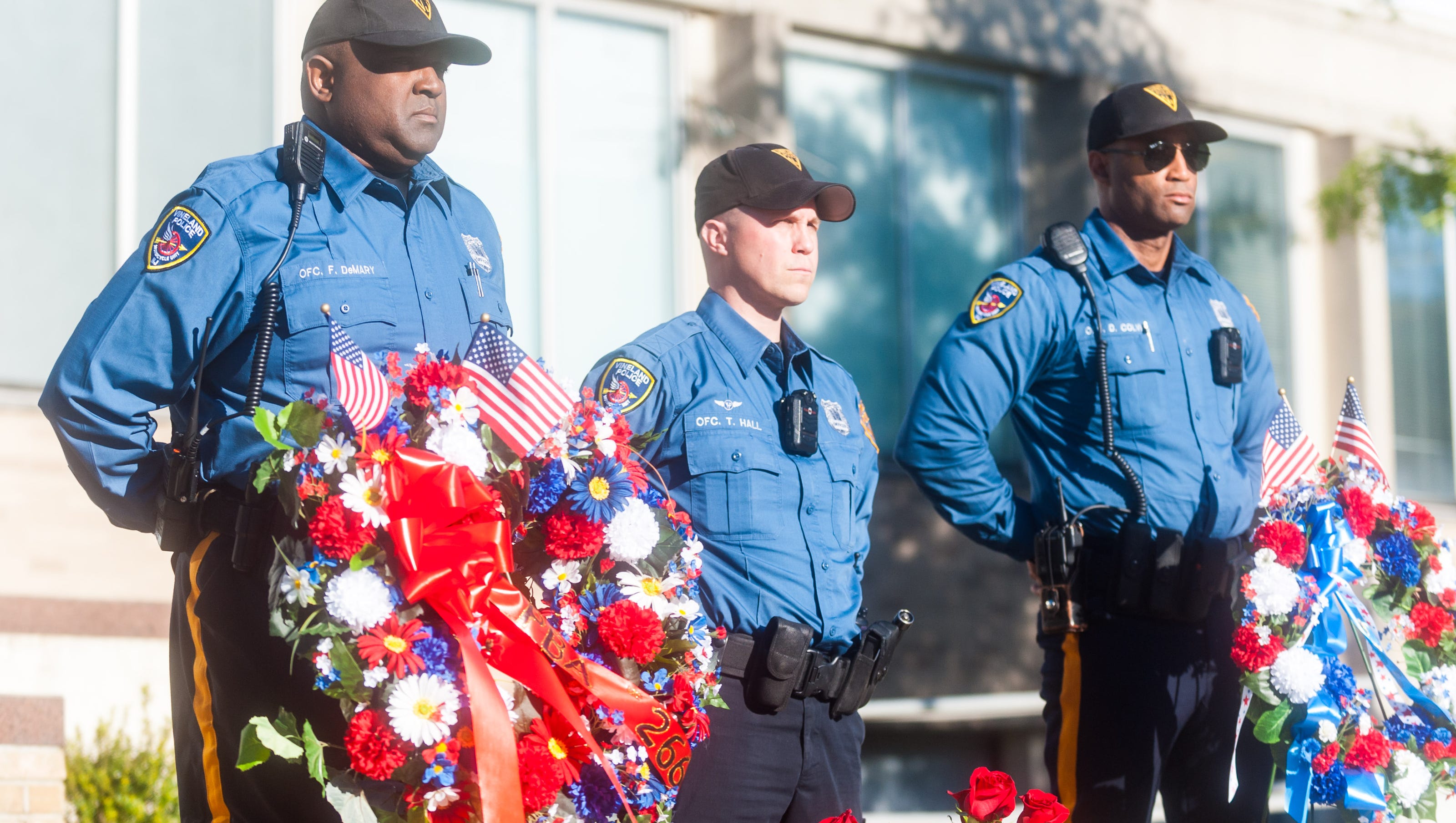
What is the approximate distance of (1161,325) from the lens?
4547 millimetres

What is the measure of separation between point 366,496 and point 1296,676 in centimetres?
230

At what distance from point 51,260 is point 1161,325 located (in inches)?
218

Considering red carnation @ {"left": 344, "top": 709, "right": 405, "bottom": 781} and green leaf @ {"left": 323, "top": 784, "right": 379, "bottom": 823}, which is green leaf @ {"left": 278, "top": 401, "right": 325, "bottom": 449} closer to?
red carnation @ {"left": 344, "top": 709, "right": 405, "bottom": 781}

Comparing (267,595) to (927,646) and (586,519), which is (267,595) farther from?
(927,646)

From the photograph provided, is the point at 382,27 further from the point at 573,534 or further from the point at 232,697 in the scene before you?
the point at 232,697

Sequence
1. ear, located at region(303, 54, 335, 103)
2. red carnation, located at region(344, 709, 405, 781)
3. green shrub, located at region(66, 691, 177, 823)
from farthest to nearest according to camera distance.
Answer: green shrub, located at region(66, 691, 177, 823), ear, located at region(303, 54, 335, 103), red carnation, located at region(344, 709, 405, 781)

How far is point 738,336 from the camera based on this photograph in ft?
13.3

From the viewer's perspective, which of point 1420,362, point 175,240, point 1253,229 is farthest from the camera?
point 1420,362

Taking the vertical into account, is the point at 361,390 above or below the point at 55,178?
below

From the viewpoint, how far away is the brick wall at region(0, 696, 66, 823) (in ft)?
16.8

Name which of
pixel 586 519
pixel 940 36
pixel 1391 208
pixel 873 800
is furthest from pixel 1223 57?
pixel 586 519

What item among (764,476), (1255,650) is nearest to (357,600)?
(764,476)

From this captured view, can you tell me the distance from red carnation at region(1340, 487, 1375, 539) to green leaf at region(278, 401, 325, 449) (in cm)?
268

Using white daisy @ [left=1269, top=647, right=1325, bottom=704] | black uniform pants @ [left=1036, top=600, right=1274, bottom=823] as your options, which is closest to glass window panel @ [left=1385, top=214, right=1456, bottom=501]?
black uniform pants @ [left=1036, top=600, right=1274, bottom=823]
